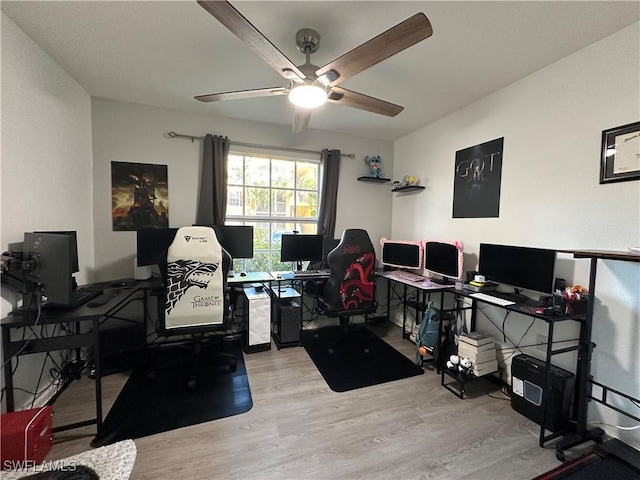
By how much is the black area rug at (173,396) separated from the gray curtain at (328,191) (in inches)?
73.6

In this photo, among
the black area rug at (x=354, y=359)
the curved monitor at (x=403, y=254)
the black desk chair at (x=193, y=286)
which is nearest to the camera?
the black desk chair at (x=193, y=286)

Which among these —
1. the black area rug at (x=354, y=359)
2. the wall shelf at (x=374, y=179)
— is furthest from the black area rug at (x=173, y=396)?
the wall shelf at (x=374, y=179)

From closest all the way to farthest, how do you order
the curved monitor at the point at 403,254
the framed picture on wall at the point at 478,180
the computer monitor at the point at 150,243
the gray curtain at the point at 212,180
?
the framed picture on wall at the point at 478,180 < the computer monitor at the point at 150,243 < the gray curtain at the point at 212,180 < the curved monitor at the point at 403,254

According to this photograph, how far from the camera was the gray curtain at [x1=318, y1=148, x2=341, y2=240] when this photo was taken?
360 cm

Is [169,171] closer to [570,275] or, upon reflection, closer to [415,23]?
[415,23]

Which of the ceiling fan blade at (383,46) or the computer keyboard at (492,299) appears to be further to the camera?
the computer keyboard at (492,299)

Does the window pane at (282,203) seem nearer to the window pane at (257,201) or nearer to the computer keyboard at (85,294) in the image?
the window pane at (257,201)

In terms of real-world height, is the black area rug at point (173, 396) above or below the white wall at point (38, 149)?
below

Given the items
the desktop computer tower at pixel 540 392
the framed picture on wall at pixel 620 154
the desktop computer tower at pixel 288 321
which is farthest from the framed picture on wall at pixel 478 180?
the desktop computer tower at pixel 288 321

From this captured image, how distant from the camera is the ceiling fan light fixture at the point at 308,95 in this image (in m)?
1.75

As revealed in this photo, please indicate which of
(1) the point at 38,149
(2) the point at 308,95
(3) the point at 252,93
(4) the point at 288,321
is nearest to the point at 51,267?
(1) the point at 38,149

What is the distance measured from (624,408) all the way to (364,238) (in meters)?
2.18

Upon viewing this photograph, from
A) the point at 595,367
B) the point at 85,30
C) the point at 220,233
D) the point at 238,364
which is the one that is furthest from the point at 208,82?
the point at 595,367

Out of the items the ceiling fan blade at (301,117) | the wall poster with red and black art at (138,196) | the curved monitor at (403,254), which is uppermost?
the ceiling fan blade at (301,117)
